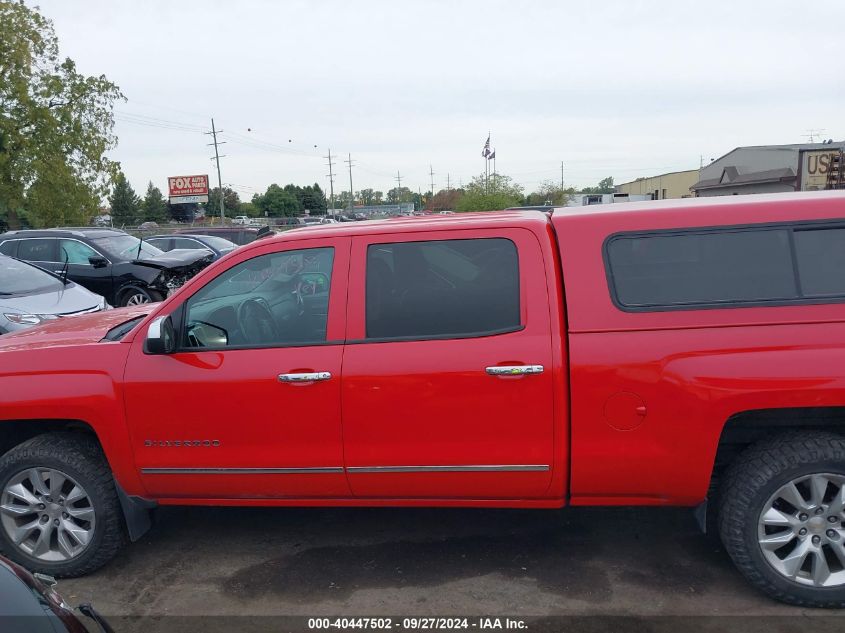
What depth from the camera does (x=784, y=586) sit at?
11.1ft

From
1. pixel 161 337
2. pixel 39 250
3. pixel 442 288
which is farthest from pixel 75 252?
pixel 442 288

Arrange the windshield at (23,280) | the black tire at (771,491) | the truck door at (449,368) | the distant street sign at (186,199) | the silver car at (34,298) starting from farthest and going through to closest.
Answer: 1. the distant street sign at (186,199)
2. the windshield at (23,280)
3. the silver car at (34,298)
4. the truck door at (449,368)
5. the black tire at (771,491)

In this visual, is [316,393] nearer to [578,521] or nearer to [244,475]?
[244,475]

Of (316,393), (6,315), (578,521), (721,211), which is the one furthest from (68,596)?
(6,315)

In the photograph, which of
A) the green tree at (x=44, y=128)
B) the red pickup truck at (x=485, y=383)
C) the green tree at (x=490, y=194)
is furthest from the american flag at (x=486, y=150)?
the red pickup truck at (x=485, y=383)

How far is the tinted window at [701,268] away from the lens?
3355 mm

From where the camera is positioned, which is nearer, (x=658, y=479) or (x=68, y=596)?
(x=658, y=479)

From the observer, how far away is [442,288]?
3.59 metres

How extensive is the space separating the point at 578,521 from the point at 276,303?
230 cm

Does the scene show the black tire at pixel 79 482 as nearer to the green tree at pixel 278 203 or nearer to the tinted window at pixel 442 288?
the tinted window at pixel 442 288

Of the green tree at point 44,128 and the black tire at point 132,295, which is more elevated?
the green tree at point 44,128

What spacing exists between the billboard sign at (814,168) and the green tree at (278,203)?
251ft

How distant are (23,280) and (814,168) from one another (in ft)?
95.7

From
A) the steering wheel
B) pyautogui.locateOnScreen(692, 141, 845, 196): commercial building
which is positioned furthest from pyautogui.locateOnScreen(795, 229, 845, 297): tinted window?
pyautogui.locateOnScreen(692, 141, 845, 196): commercial building
